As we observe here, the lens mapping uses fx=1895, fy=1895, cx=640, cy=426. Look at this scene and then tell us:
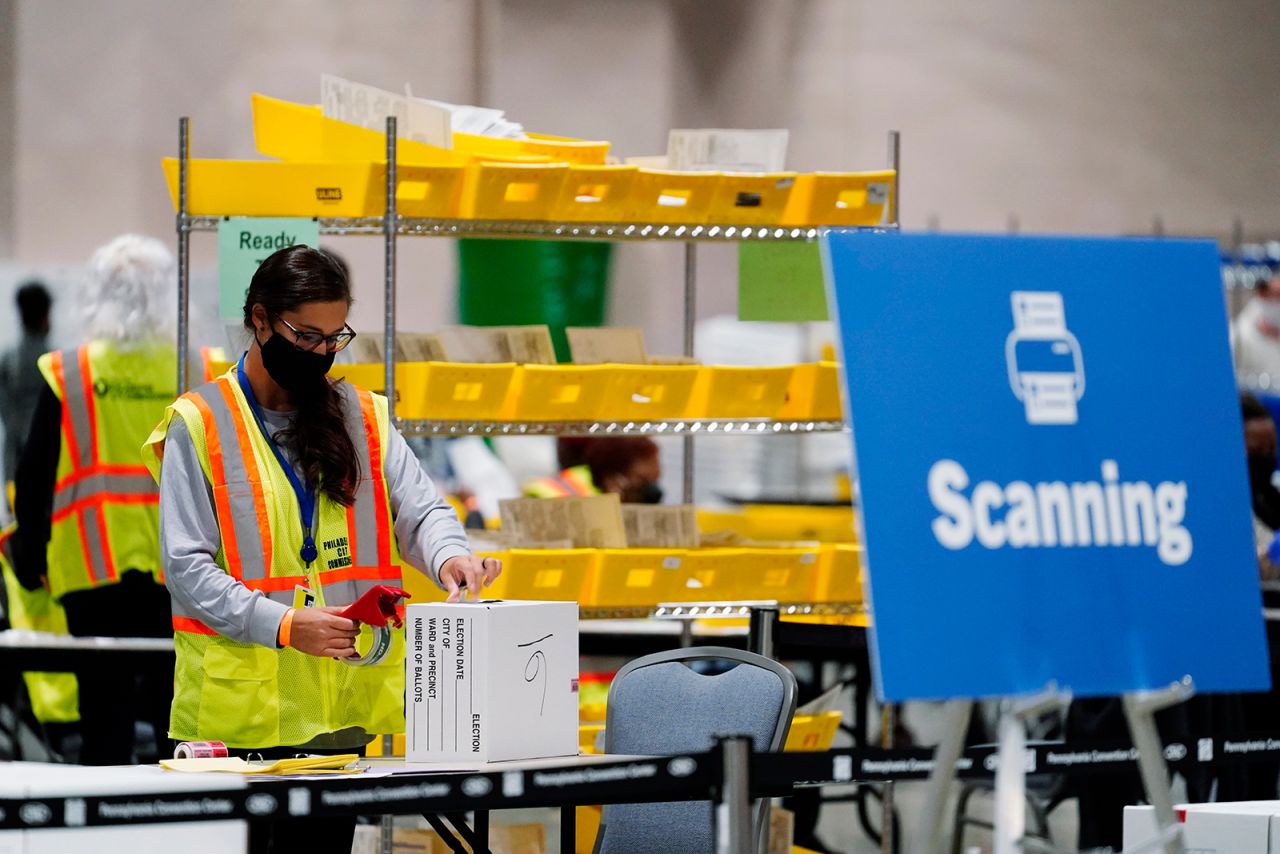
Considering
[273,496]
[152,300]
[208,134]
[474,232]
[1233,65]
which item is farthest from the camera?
[1233,65]

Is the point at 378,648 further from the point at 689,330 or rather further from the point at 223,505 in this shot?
the point at 689,330

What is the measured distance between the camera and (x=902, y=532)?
8.33 feet

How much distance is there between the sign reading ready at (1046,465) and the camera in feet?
8.37

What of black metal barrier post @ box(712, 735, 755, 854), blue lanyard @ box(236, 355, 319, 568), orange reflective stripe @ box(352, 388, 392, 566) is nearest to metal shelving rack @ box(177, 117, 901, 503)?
orange reflective stripe @ box(352, 388, 392, 566)

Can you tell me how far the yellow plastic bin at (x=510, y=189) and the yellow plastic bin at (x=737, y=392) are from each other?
623mm

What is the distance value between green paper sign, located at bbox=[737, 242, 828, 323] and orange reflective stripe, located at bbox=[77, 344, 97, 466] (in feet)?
6.12

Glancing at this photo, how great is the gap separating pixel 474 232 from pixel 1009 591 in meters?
2.64

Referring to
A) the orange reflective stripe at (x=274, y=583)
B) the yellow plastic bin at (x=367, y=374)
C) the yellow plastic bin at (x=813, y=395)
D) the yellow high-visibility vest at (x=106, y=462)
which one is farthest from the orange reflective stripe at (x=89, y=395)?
the orange reflective stripe at (x=274, y=583)

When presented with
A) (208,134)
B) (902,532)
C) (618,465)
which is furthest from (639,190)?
(208,134)

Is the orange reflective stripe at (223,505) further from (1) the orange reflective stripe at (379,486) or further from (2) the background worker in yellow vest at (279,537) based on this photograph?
(1) the orange reflective stripe at (379,486)

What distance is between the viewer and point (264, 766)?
3158 millimetres

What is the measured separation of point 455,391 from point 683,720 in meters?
1.37

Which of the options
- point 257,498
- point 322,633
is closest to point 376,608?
point 322,633

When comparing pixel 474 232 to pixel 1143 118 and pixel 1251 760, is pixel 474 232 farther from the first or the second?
pixel 1143 118
